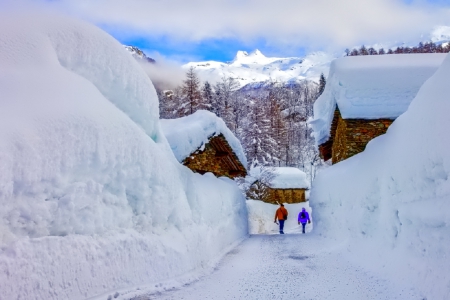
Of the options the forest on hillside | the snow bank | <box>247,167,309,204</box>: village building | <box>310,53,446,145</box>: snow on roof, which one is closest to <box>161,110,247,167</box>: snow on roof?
<box>310,53,446,145</box>: snow on roof

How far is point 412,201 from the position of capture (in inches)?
235

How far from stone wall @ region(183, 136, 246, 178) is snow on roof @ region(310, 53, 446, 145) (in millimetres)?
4532

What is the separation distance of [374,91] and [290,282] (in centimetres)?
891

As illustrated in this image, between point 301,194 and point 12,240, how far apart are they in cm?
3552

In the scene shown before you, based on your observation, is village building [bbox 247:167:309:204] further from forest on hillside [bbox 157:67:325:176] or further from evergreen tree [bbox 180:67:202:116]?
evergreen tree [bbox 180:67:202:116]

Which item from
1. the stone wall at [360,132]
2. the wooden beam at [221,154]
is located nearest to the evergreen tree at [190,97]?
the wooden beam at [221,154]

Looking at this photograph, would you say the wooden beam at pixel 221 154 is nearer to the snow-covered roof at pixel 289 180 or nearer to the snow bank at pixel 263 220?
the snow bank at pixel 263 220

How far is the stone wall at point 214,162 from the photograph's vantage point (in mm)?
12439

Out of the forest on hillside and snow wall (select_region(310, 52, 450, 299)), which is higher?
the forest on hillside

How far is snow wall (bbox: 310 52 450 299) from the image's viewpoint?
479 centimetres

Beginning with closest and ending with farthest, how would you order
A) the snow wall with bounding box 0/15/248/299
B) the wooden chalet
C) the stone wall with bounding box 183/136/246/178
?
1. the snow wall with bounding box 0/15/248/299
2. the stone wall with bounding box 183/136/246/178
3. the wooden chalet

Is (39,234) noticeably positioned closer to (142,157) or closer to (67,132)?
(67,132)

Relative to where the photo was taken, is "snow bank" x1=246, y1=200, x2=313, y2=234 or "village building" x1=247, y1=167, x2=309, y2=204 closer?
"snow bank" x1=246, y1=200, x2=313, y2=234

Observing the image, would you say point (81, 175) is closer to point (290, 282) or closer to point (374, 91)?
point (290, 282)
